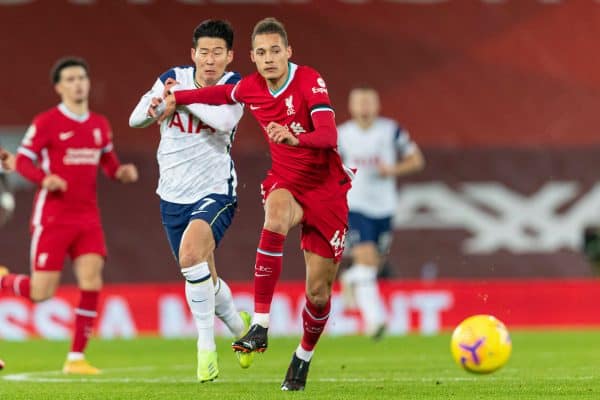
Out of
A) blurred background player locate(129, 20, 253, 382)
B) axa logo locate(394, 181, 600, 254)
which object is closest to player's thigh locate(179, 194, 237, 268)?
blurred background player locate(129, 20, 253, 382)

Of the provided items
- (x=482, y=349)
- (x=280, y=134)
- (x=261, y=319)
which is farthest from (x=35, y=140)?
(x=482, y=349)

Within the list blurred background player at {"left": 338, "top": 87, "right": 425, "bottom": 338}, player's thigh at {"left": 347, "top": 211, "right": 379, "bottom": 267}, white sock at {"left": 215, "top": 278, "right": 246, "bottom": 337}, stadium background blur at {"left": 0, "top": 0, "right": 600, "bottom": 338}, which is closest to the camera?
white sock at {"left": 215, "top": 278, "right": 246, "bottom": 337}

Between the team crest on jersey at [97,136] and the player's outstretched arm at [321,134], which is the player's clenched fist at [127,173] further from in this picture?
the player's outstretched arm at [321,134]

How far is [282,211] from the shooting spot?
8195 mm

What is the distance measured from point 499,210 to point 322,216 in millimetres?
8959

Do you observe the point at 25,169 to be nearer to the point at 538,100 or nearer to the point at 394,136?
the point at 394,136

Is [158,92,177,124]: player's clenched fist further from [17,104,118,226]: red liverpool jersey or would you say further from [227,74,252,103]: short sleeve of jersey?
[17,104,118,226]: red liverpool jersey

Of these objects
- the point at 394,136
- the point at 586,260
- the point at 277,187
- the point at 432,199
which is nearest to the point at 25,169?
the point at 277,187

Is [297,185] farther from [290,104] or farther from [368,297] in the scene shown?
[368,297]

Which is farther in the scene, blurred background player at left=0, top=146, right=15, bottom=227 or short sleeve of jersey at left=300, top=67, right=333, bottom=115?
blurred background player at left=0, top=146, right=15, bottom=227

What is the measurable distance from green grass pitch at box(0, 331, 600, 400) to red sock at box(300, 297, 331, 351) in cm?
28

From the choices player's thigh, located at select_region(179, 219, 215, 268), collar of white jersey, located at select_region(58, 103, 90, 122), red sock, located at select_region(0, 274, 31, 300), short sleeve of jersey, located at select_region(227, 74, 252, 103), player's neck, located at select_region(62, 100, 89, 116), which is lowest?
red sock, located at select_region(0, 274, 31, 300)

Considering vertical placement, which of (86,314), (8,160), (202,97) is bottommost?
(86,314)

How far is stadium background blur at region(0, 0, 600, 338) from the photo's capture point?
661 inches
